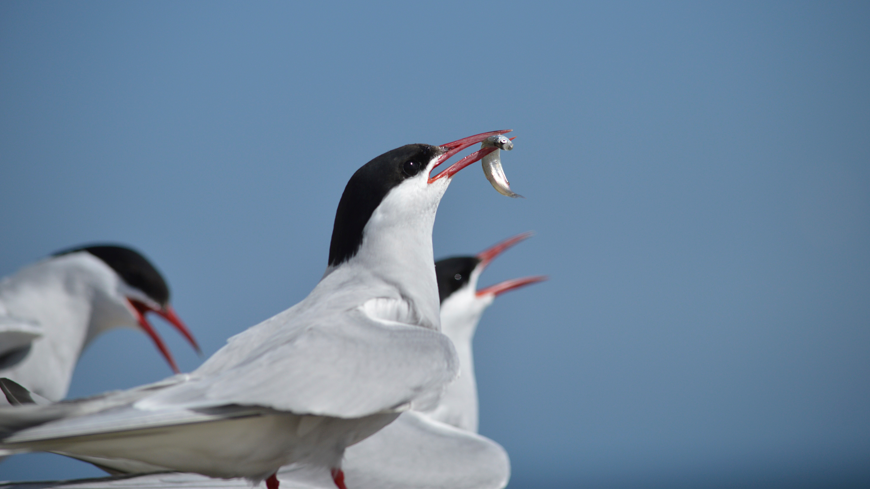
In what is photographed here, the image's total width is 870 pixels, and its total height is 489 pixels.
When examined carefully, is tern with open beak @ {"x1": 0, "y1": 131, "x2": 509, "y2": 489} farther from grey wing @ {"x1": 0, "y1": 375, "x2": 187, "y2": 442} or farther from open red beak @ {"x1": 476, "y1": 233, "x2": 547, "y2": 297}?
open red beak @ {"x1": 476, "y1": 233, "x2": 547, "y2": 297}

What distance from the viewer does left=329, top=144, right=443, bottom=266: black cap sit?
1327mm

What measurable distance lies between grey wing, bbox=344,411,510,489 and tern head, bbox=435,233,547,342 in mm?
1469

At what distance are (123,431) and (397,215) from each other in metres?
0.68

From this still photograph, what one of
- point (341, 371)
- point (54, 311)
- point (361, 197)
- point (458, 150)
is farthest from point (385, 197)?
point (54, 311)

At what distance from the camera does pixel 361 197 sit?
133 centimetres

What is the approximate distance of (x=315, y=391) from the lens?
893 millimetres

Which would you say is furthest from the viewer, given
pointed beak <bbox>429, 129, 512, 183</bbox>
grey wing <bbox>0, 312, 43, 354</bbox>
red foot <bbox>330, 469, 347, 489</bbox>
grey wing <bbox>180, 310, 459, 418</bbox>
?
grey wing <bbox>0, 312, 43, 354</bbox>

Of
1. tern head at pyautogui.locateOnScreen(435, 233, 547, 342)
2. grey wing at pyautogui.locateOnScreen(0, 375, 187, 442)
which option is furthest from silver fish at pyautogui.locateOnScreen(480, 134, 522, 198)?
tern head at pyautogui.locateOnScreen(435, 233, 547, 342)

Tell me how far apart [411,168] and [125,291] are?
2.53m

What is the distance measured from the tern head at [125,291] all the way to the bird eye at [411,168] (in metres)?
2.50

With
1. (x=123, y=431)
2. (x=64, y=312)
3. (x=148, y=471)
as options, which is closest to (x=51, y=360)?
(x=64, y=312)

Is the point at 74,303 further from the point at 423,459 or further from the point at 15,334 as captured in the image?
the point at 423,459

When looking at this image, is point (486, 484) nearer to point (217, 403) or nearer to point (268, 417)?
point (268, 417)

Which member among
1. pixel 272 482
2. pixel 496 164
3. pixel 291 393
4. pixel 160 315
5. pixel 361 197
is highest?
pixel 496 164
